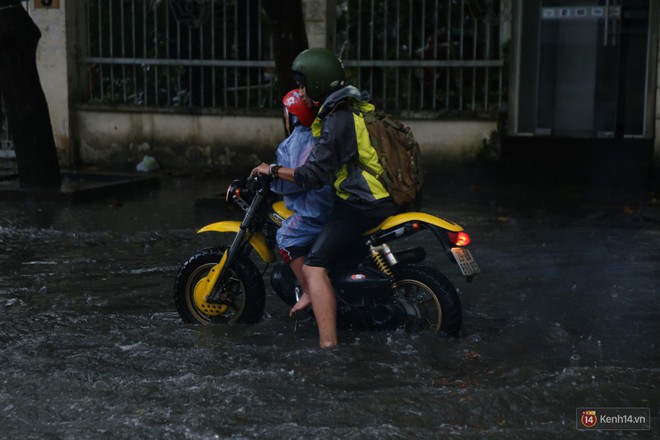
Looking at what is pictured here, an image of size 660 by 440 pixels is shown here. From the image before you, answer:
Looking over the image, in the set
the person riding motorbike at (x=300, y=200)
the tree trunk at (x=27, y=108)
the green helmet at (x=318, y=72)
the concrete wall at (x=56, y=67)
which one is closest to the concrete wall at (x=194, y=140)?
the concrete wall at (x=56, y=67)

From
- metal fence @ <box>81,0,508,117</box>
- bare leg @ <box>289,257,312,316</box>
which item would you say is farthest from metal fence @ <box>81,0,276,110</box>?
bare leg @ <box>289,257,312,316</box>

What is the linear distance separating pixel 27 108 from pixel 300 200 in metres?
6.45

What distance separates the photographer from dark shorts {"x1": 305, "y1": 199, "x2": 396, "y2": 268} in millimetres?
5559

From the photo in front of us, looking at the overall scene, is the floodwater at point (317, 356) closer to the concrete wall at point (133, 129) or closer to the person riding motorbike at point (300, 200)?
the person riding motorbike at point (300, 200)

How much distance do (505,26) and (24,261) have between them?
21.8 feet

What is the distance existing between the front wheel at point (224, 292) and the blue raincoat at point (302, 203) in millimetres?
366

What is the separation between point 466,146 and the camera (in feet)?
41.7

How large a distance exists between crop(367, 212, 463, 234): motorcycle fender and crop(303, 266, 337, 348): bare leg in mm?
390

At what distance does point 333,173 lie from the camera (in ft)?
17.8

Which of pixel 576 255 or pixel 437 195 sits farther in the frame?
pixel 437 195

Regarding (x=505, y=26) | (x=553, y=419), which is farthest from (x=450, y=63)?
(x=553, y=419)

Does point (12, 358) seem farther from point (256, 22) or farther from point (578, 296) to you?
point (256, 22)

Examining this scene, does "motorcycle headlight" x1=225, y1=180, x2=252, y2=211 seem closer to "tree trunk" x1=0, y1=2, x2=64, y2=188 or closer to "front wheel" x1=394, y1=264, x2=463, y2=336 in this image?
"front wheel" x1=394, y1=264, x2=463, y2=336

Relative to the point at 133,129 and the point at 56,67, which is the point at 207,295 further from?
the point at 56,67
